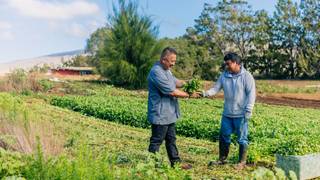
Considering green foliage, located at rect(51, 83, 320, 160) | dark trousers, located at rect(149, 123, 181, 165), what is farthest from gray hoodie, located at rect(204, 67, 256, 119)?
dark trousers, located at rect(149, 123, 181, 165)

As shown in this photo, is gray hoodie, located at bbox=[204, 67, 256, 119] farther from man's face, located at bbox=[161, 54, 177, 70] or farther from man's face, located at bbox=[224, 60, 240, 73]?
man's face, located at bbox=[161, 54, 177, 70]

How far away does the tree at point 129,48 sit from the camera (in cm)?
3186

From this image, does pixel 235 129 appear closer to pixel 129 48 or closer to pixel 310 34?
pixel 129 48

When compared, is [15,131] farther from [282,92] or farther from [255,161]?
[282,92]

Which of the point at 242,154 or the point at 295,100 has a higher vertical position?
the point at 242,154

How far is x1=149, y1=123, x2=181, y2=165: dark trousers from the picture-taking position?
7754 millimetres

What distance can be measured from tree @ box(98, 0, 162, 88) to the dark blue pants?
23191 mm

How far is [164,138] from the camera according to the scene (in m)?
7.92

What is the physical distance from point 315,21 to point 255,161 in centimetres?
4867

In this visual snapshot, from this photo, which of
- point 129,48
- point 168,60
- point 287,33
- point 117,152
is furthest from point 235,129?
point 287,33

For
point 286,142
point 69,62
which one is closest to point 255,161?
point 286,142

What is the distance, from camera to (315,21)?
178ft

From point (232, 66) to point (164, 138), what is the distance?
5.03ft

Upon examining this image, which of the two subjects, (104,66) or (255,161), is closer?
(255,161)
